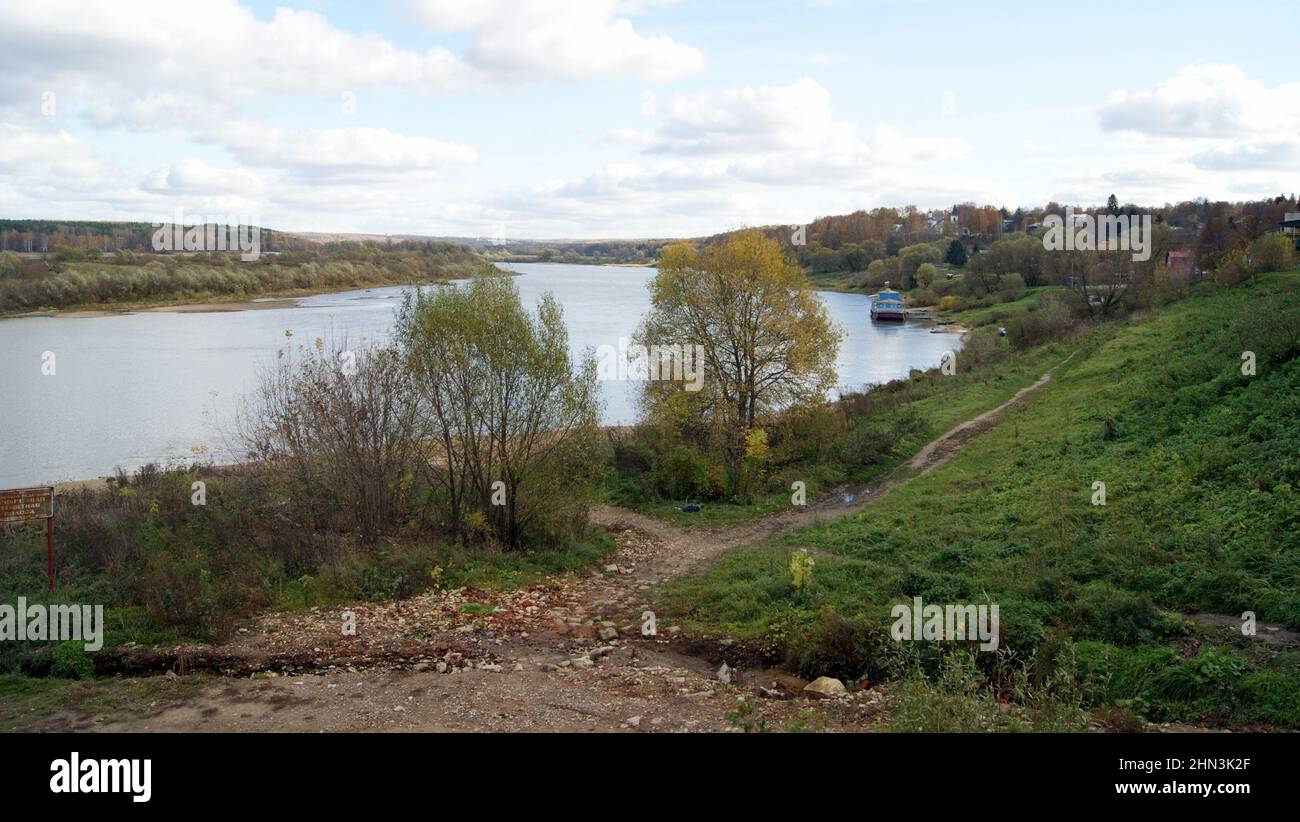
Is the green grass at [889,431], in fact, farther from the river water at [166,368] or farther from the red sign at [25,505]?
the red sign at [25,505]

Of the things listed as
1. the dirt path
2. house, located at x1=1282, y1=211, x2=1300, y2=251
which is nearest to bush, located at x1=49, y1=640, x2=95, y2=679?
the dirt path

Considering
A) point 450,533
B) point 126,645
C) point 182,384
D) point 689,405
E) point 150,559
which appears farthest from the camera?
point 182,384

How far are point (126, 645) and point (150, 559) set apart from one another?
3.85m

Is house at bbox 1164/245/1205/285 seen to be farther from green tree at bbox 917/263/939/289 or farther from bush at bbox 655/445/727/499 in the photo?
bush at bbox 655/445/727/499

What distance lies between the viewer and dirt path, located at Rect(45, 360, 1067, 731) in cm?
902

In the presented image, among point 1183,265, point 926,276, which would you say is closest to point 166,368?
point 1183,265

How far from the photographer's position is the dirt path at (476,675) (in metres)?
9.02

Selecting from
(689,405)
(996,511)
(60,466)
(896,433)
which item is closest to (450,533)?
(689,405)

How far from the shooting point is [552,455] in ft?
59.4

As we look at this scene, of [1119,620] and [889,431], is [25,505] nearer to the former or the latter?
[1119,620]

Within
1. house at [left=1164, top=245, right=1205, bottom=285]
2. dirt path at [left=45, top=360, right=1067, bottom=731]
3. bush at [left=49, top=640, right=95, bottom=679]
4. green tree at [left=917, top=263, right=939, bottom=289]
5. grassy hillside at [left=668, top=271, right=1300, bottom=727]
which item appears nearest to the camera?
dirt path at [left=45, top=360, right=1067, bottom=731]

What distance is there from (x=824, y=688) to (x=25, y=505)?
12.8 meters

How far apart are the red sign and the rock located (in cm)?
1215
